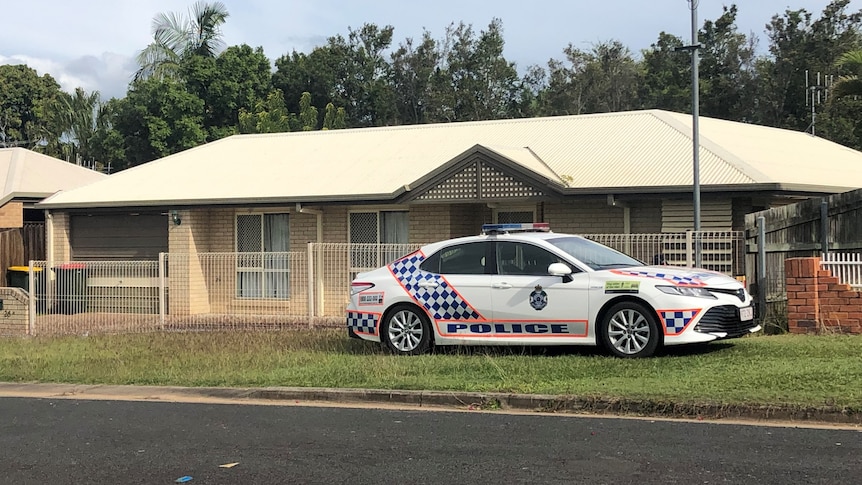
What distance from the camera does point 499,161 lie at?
16.6 meters

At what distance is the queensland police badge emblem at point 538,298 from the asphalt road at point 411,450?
2541 millimetres

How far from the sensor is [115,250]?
21828mm

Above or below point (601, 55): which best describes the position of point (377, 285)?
below

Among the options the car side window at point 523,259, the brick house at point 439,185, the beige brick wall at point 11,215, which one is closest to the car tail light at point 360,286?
the car side window at point 523,259

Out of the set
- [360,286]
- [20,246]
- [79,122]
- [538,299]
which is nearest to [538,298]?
[538,299]

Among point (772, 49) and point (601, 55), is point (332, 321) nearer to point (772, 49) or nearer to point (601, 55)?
point (772, 49)

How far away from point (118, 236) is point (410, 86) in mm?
30024

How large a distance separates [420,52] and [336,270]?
115 ft

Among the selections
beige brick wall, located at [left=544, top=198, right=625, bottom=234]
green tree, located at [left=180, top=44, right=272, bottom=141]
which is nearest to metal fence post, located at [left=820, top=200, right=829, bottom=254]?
beige brick wall, located at [left=544, top=198, right=625, bottom=234]

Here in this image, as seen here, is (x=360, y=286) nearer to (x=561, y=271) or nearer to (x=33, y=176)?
(x=561, y=271)

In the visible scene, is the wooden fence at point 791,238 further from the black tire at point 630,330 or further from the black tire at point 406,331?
the black tire at point 406,331

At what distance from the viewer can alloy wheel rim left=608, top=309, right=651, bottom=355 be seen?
405 inches

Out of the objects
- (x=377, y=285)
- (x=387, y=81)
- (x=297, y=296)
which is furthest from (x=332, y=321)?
(x=387, y=81)

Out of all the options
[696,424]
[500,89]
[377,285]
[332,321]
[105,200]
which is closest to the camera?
[696,424]
